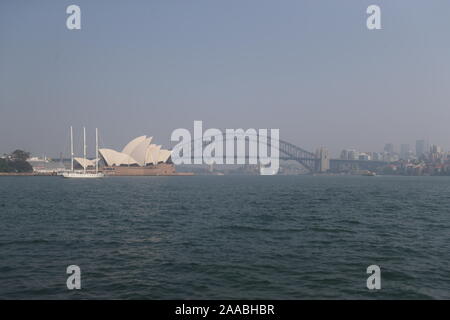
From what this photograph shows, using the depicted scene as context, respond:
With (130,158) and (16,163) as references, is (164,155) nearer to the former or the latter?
(130,158)

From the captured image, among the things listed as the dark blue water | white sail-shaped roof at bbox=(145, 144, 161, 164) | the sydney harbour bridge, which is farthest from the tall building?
the dark blue water

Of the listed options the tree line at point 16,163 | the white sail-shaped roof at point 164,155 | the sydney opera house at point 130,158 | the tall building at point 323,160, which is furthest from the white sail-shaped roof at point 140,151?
the tall building at point 323,160

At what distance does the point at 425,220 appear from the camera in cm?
1839

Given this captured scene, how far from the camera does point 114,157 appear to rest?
117 m

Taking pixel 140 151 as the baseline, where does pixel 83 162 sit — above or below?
below

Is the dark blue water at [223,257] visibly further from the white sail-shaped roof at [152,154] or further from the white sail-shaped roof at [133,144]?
the white sail-shaped roof at [152,154]

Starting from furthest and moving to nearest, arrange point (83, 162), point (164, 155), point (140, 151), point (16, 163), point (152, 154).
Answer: point (164, 155) → point (152, 154) → point (140, 151) → point (16, 163) → point (83, 162)

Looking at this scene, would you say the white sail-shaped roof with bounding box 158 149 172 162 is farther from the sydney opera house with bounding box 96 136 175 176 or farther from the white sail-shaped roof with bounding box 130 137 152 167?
the white sail-shaped roof with bounding box 130 137 152 167

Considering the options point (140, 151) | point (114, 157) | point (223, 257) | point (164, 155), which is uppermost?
point (140, 151)

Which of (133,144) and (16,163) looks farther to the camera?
(133,144)

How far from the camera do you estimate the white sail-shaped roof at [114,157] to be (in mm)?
116750

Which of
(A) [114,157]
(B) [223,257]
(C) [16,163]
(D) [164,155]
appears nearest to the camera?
(B) [223,257]

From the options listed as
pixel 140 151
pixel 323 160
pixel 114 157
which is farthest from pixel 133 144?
pixel 323 160

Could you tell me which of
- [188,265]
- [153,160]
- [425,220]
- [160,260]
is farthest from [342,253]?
[153,160]
